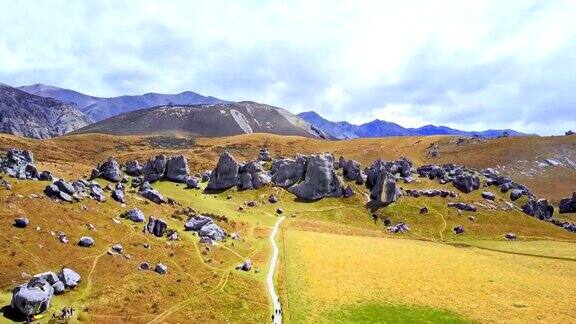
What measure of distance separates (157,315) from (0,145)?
593 ft

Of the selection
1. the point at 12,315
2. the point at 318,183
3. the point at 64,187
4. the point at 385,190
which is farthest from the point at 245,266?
the point at 385,190

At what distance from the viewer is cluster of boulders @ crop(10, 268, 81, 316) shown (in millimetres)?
42562

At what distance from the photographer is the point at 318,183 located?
131375mm

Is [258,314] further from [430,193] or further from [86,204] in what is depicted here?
[430,193]

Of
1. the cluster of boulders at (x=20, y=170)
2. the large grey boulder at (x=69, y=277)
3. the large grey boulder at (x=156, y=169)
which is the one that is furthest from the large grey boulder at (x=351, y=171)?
the large grey boulder at (x=69, y=277)

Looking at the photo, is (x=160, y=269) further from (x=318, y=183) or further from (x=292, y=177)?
(x=292, y=177)

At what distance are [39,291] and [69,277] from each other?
654 centimetres

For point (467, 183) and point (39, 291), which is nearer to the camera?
point (39, 291)

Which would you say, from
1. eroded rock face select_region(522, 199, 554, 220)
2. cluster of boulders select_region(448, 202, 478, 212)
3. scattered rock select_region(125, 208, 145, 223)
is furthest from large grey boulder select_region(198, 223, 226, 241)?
eroded rock face select_region(522, 199, 554, 220)

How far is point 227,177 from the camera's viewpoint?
13575 centimetres

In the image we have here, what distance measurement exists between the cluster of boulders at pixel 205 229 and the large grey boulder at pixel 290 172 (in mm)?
51129

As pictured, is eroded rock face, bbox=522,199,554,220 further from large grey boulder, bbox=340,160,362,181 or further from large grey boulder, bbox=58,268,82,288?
large grey boulder, bbox=58,268,82,288

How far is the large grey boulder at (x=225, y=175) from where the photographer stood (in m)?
135

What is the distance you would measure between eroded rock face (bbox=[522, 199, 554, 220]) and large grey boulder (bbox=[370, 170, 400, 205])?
123ft
